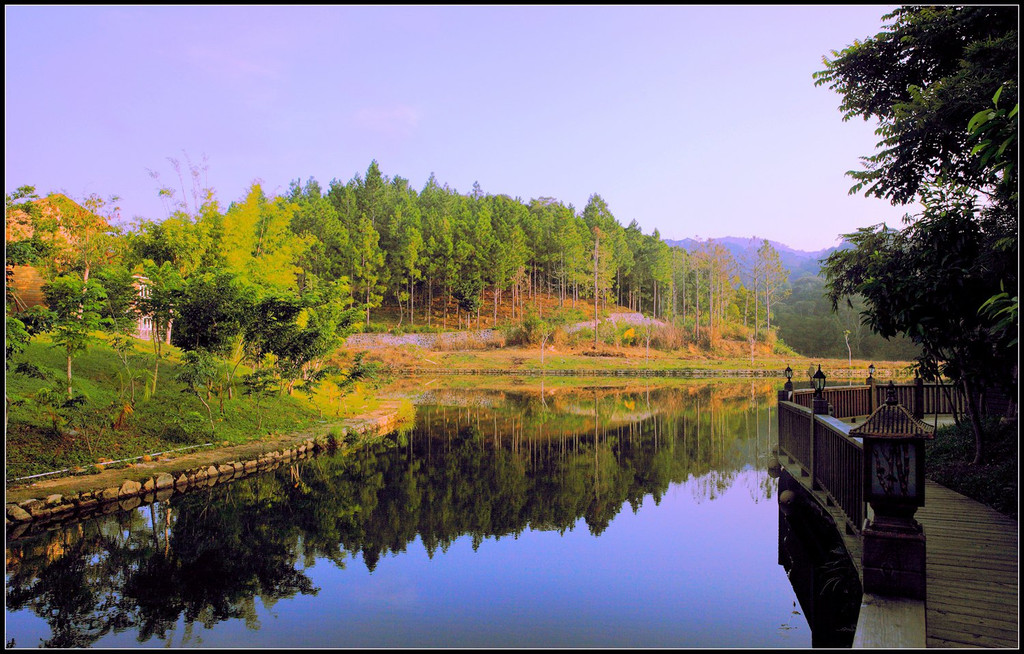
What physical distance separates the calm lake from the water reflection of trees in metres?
0.03

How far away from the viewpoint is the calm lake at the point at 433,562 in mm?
5227

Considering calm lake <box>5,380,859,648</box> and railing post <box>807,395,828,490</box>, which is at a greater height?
railing post <box>807,395,828,490</box>

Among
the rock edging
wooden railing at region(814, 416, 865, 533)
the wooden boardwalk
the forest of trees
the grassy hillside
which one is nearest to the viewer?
the wooden boardwalk

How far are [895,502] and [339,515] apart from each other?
704 cm

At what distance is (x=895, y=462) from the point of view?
177 inches

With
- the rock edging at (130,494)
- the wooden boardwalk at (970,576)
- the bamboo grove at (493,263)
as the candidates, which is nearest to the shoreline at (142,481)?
the rock edging at (130,494)

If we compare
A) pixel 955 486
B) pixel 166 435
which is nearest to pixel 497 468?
pixel 166 435

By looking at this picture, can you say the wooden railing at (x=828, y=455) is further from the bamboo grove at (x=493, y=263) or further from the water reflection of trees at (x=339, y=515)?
the bamboo grove at (x=493, y=263)

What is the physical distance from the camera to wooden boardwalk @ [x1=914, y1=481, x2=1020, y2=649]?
386cm

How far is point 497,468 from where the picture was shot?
11961mm

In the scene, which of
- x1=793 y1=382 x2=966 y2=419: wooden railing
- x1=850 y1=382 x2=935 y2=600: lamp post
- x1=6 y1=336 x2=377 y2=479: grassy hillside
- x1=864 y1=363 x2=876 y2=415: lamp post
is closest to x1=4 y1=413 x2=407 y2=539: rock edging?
x1=6 y1=336 x2=377 y2=479: grassy hillside

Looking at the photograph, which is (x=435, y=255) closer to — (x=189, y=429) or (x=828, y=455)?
(x=189, y=429)

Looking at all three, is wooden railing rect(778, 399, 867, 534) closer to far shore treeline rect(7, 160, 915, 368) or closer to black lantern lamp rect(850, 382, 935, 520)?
black lantern lamp rect(850, 382, 935, 520)

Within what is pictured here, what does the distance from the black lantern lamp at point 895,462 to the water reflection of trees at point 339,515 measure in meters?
4.37
